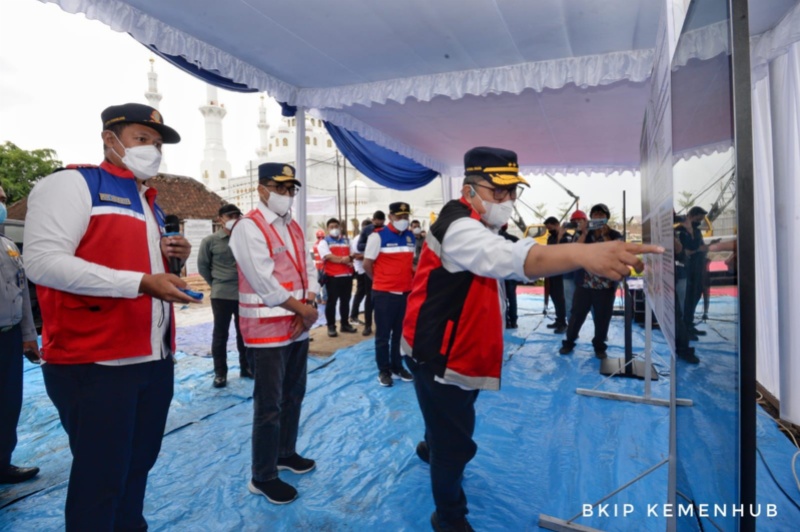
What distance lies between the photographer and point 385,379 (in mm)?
4445

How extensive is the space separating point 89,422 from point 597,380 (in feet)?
14.8

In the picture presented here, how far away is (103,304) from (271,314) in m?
0.96

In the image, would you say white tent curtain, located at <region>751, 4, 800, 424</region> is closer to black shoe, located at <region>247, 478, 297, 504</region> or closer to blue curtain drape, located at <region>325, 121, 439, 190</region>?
black shoe, located at <region>247, 478, 297, 504</region>

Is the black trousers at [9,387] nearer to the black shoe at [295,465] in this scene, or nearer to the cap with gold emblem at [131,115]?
the black shoe at [295,465]

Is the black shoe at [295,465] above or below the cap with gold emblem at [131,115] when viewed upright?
below

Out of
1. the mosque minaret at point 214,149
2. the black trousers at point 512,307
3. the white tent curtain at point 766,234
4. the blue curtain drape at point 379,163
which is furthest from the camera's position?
the mosque minaret at point 214,149

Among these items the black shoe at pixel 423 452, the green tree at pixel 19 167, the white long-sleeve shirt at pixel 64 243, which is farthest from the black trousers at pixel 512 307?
the green tree at pixel 19 167

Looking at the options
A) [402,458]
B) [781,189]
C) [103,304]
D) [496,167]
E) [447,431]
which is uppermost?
[781,189]

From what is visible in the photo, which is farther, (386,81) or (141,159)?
(386,81)

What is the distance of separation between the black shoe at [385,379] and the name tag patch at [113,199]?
3.22m

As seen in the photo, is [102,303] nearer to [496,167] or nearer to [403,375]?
[496,167]

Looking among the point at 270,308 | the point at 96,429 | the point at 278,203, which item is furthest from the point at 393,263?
the point at 96,429

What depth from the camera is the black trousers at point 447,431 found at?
2.02 metres

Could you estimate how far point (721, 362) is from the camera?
103cm
